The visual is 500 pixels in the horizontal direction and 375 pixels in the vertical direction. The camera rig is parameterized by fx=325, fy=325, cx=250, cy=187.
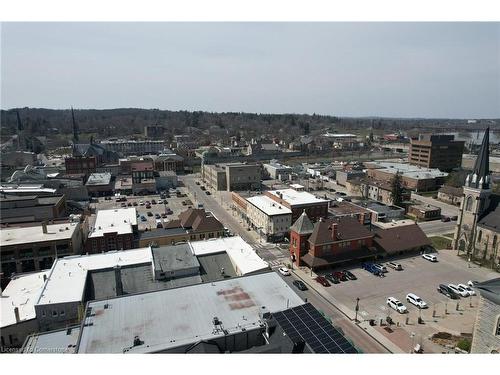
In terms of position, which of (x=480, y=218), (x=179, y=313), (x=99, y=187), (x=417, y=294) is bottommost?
(x=417, y=294)

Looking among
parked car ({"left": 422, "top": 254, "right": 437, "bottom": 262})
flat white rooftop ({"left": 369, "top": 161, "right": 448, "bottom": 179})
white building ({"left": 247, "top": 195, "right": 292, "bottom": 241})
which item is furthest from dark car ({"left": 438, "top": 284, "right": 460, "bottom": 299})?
flat white rooftop ({"left": 369, "top": 161, "right": 448, "bottom": 179})

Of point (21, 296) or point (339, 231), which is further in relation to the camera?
point (339, 231)

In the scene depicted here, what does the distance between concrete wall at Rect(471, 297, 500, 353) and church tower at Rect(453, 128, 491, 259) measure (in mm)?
28835

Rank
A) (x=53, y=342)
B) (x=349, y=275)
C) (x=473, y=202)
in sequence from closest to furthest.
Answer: (x=53, y=342)
(x=349, y=275)
(x=473, y=202)

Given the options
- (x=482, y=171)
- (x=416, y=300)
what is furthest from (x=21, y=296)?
(x=482, y=171)

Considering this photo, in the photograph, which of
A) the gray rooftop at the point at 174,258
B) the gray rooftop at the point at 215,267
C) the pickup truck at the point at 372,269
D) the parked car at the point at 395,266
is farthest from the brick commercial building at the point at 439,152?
the gray rooftop at the point at 174,258

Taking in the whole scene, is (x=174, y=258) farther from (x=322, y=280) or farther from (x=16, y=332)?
(x=322, y=280)

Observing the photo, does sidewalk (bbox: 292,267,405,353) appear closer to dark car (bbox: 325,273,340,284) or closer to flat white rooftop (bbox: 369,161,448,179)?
dark car (bbox: 325,273,340,284)

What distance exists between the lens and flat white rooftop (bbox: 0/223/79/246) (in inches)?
1783

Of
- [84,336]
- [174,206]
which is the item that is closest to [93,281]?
[84,336]

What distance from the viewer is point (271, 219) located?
5662 centimetres

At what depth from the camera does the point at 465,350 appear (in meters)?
29.5

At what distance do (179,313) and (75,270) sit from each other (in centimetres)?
1811

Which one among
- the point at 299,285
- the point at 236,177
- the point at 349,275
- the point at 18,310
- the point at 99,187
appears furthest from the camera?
the point at 236,177
